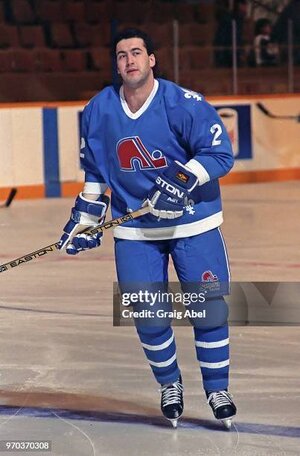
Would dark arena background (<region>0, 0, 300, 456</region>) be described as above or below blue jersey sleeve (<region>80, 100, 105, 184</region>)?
below

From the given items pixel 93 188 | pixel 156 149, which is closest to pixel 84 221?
pixel 93 188

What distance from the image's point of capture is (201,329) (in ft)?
13.9

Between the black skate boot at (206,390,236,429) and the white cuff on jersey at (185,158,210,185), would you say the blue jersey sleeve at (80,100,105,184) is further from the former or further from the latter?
the black skate boot at (206,390,236,429)

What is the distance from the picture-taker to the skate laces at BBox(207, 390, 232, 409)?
4.19 metres

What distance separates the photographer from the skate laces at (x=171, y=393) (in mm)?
Answer: 4234

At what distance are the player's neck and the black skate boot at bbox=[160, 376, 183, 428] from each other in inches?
35.1

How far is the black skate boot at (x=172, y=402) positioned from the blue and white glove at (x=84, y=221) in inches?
20.5

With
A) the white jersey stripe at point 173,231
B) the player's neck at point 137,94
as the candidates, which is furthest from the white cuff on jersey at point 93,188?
the player's neck at point 137,94

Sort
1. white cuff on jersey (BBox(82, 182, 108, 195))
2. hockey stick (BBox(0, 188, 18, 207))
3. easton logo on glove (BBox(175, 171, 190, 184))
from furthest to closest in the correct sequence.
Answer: hockey stick (BBox(0, 188, 18, 207)) < white cuff on jersey (BBox(82, 182, 108, 195)) < easton logo on glove (BBox(175, 171, 190, 184))

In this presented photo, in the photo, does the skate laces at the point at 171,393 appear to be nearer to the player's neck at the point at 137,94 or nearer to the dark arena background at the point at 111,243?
the dark arena background at the point at 111,243

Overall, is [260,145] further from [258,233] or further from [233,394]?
[233,394]

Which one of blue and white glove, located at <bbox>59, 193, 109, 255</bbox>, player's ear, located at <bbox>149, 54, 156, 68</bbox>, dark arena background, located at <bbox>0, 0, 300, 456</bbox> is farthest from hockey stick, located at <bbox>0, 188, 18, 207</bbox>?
player's ear, located at <bbox>149, 54, 156, 68</bbox>

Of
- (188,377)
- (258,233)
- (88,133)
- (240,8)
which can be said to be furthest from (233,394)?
(240,8)

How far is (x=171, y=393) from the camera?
4.27m
